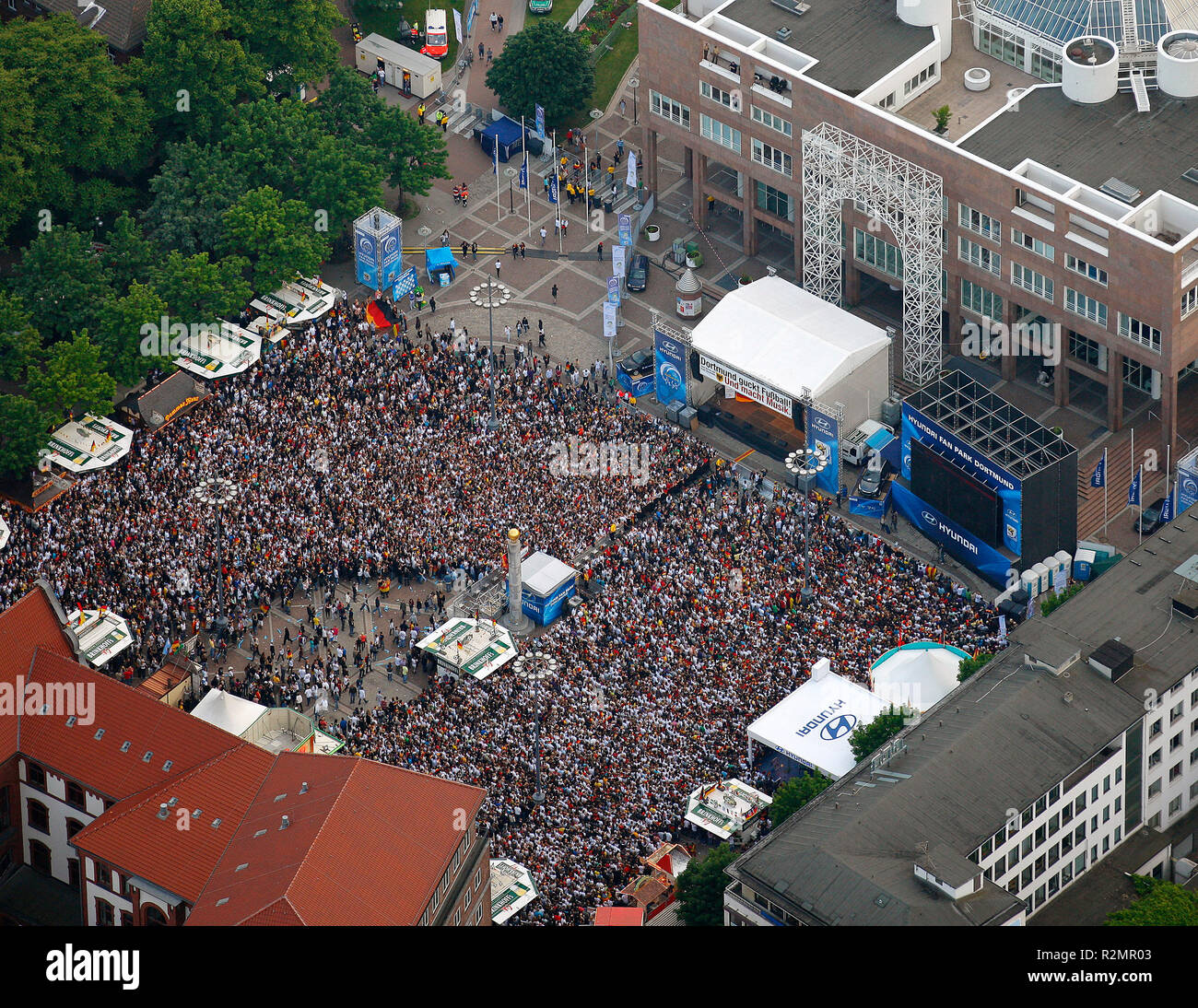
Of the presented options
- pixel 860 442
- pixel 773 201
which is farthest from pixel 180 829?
pixel 773 201

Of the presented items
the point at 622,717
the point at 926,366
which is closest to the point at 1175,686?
the point at 622,717

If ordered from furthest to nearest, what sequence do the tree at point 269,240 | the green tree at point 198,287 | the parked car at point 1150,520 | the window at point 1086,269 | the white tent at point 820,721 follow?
the tree at point 269,240
the green tree at point 198,287
the window at point 1086,269
the parked car at point 1150,520
the white tent at point 820,721

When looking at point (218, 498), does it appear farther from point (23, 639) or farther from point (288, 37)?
point (288, 37)

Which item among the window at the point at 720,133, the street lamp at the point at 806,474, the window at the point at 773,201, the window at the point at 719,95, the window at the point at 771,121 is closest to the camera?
the street lamp at the point at 806,474

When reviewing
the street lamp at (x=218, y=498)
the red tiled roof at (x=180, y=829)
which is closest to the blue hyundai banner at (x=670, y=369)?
the street lamp at (x=218, y=498)

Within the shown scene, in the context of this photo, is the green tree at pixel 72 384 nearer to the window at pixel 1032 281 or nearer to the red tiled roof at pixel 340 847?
the red tiled roof at pixel 340 847

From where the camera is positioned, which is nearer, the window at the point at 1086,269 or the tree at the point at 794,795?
the tree at the point at 794,795
